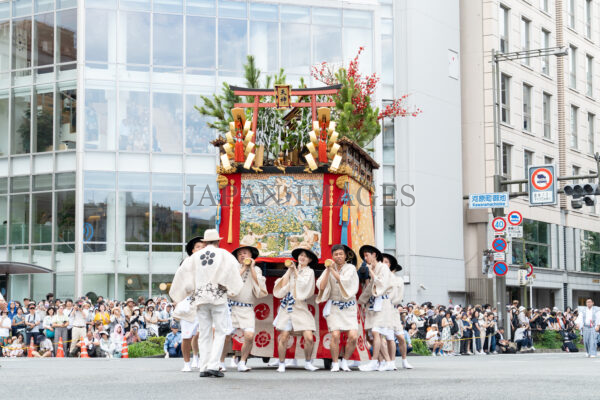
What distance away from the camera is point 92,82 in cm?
3409

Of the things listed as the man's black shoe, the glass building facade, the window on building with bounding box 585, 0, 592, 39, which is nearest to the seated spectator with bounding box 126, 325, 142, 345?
the glass building facade

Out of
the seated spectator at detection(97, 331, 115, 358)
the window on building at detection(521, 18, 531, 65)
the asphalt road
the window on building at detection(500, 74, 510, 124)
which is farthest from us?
the window on building at detection(521, 18, 531, 65)

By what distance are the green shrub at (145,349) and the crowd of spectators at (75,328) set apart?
1.01ft

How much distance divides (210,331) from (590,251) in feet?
147

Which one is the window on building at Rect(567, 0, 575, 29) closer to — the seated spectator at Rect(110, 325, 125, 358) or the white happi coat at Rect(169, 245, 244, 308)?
the seated spectator at Rect(110, 325, 125, 358)

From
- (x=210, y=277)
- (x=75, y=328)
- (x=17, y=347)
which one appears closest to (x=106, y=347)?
(x=75, y=328)

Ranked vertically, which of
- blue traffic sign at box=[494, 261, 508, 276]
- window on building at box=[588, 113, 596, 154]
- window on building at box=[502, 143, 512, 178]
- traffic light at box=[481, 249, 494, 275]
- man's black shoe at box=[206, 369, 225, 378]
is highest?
window on building at box=[588, 113, 596, 154]

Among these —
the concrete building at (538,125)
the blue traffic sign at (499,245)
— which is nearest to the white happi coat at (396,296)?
the blue traffic sign at (499,245)

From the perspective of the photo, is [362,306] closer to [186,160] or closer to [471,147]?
[186,160]

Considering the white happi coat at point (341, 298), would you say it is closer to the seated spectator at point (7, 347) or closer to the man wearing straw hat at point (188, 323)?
the man wearing straw hat at point (188, 323)

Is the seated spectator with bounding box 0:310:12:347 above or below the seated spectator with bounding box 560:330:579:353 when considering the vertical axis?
above

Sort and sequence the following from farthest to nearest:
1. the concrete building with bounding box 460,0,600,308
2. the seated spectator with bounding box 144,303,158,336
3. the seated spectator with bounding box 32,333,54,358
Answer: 1. the concrete building with bounding box 460,0,600,308
2. the seated spectator with bounding box 144,303,158,336
3. the seated spectator with bounding box 32,333,54,358

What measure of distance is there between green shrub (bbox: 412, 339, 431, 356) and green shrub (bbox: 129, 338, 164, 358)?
752 cm

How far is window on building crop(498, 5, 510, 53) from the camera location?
4684cm
